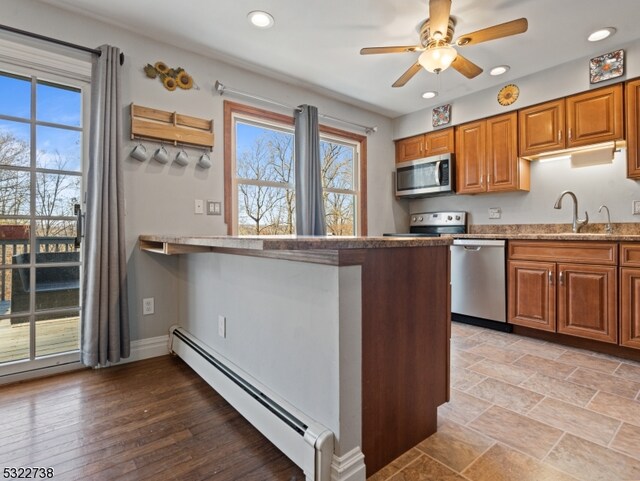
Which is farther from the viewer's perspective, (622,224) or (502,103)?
(502,103)

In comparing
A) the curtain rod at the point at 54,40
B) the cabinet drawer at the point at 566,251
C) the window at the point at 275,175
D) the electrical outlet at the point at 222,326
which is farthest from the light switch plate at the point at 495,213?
the curtain rod at the point at 54,40

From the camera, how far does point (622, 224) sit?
9.52ft

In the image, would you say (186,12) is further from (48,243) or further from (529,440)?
(529,440)

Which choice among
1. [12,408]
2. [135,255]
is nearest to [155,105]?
[135,255]

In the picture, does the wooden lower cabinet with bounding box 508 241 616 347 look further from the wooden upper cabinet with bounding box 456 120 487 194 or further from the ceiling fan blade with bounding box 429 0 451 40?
the ceiling fan blade with bounding box 429 0 451 40

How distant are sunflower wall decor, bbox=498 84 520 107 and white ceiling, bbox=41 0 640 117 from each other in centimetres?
9

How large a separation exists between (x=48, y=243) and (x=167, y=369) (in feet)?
3.75

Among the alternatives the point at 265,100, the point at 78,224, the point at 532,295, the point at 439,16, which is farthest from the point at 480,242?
the point at 78,224

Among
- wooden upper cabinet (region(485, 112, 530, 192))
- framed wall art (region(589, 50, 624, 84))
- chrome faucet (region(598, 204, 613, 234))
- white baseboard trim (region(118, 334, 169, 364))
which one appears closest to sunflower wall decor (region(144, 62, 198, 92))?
white baseboard trim (region(118, 334, 169, 364))

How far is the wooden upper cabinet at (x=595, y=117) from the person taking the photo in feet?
8.94

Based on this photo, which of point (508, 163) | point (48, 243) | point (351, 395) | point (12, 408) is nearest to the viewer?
point (351, 395)

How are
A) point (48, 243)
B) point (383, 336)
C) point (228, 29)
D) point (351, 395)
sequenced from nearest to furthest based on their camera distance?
point (351, 395)
point (383, 336)
point (48, 243)
point (228, 29)

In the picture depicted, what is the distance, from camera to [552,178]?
3322mm

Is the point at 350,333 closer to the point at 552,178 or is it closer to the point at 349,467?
the point at 349,467
